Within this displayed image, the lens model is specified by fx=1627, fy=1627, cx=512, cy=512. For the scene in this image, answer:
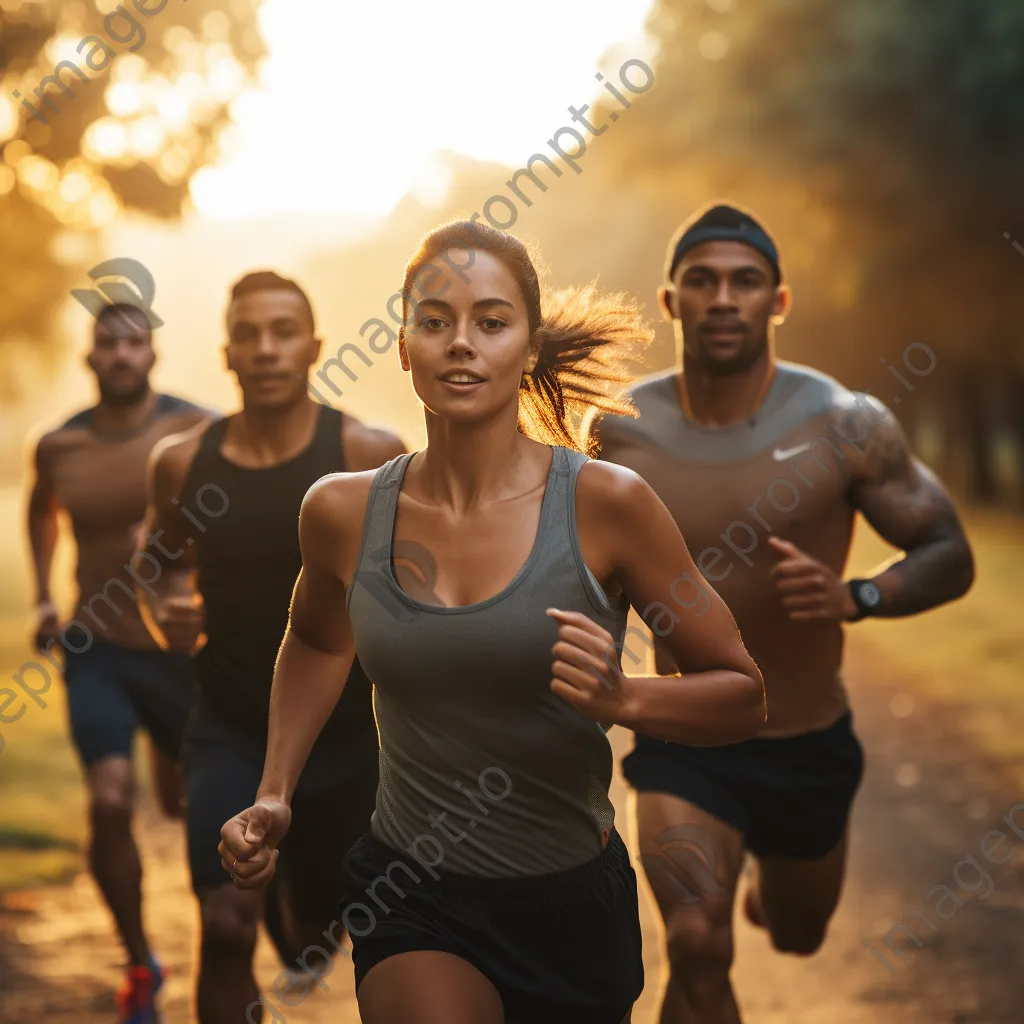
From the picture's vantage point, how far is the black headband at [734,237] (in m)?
5.68

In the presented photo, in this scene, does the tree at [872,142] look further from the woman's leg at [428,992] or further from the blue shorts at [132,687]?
the woman's leg at [428,992]

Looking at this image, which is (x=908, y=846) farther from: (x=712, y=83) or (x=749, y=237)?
(x=712, y=83)

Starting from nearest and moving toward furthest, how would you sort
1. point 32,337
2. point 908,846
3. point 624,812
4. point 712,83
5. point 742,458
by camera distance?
point 742,458
point 908,846
point 624,812
point 32,337
point 712,83

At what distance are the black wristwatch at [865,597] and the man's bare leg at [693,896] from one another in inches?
32.3

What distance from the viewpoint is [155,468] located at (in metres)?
5.68

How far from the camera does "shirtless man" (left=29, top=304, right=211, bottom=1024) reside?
6414 millimetres

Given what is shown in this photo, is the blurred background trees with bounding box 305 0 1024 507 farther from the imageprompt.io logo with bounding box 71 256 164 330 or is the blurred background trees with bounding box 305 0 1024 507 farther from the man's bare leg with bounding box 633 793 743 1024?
the man's bare leg with bounding box 633 793 743 1024

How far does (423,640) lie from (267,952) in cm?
429

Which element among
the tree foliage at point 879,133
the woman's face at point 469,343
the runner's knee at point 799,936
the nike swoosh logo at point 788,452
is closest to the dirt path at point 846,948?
the runner's knee at point 799,936

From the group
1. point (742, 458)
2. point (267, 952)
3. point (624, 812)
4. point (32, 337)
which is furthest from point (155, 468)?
point (32, 337)

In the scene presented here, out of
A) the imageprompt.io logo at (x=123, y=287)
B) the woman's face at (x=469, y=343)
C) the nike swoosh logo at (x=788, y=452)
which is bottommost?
the woman's face at (x=469, y=343)

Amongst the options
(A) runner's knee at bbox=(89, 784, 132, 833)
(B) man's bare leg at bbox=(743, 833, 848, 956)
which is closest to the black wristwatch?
(B) man's bare leg at bbox=(743, 833, 848, 956)

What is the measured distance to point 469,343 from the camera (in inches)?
133

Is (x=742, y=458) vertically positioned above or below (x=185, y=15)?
below
